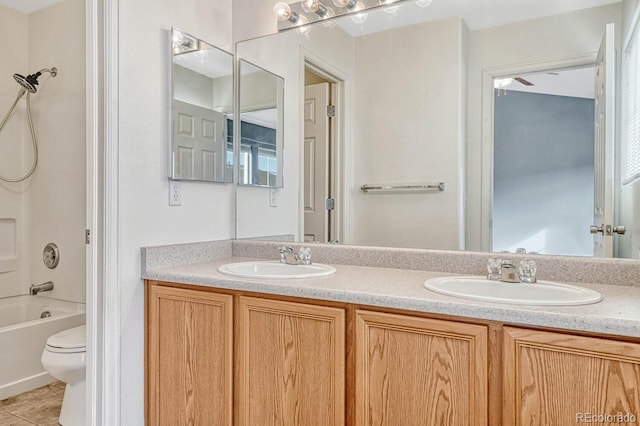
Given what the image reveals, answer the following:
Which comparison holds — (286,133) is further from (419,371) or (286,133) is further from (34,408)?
(34,408)

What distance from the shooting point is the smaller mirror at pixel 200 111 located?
191 cm

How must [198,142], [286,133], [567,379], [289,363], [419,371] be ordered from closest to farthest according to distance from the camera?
[567,379] < [419,371] < [289,363] < [198,142] < [286,133]

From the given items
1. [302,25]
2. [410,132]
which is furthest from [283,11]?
[410,132]

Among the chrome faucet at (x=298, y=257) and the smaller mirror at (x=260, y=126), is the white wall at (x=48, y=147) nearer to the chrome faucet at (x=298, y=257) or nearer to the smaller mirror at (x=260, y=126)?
the smaller mirror at (x=260, y=126)

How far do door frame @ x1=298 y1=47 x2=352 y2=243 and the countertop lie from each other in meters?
0.24

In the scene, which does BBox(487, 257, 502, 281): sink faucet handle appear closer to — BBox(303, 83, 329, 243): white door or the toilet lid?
BBox(303, 83, 329, 243): white door

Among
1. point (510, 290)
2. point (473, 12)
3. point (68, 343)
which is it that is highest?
point (473, 12)

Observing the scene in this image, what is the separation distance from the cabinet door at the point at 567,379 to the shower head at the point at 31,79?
3.24m

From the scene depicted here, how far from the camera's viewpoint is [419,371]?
1213mm

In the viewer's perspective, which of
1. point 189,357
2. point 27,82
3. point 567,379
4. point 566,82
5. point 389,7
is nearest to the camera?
point 567,379

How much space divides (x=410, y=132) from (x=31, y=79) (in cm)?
268

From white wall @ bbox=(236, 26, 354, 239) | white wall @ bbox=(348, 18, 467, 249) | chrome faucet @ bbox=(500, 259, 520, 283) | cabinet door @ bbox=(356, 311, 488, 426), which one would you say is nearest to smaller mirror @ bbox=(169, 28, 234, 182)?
white wall @ bbox=(236, 26, 354, 239)

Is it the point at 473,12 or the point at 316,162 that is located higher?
the point at 473,12

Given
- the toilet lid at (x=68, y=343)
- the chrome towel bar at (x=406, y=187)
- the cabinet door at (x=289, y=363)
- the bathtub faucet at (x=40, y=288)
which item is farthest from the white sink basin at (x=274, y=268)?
the bathtub faucet at (x=40, y=288)
